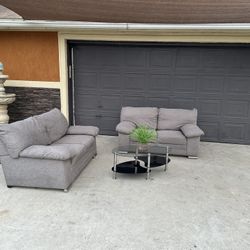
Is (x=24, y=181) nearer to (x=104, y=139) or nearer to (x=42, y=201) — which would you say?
(x=42, y=201)

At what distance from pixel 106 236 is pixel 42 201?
1.12m

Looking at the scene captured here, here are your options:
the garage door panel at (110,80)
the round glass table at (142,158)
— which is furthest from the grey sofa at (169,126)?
the garage door panel at (110,80)

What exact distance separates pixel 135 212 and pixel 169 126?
2812 mm

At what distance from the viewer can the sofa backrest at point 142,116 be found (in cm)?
590

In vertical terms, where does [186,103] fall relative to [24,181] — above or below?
above

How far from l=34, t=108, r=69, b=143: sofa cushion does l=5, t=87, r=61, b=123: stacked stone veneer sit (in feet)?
5.02

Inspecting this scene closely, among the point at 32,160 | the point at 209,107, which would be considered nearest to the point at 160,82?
the point at 209,107

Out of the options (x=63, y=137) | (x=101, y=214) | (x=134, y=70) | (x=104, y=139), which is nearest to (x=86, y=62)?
(x=134, y=70)

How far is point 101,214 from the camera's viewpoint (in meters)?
3.26

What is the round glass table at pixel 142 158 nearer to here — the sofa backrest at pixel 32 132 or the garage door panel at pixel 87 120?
the sofa backrest at pixel 32 132

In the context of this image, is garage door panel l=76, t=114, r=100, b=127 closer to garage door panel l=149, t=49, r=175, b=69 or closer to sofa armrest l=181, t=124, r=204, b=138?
garage door panel l=149, t=49, r=175, b=69

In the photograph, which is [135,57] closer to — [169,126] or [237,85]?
[169,126]

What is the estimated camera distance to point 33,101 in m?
6.60

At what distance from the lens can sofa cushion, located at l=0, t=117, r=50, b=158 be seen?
3.70 m
